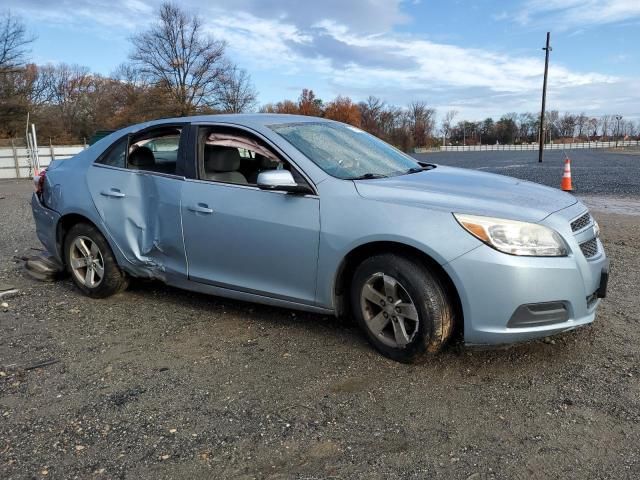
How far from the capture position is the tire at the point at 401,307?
3295 millimetres

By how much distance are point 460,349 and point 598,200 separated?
30.5ft

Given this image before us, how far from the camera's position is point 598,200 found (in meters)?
11.5

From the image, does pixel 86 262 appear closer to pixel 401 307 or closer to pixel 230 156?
pixel 230 156

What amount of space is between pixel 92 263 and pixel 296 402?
2.76m

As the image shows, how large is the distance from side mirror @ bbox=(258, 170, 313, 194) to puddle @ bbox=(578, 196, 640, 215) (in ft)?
25.9

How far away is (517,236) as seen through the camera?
3156 millimetres

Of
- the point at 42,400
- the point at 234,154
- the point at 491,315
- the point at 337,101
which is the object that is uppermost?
the point at 337,101

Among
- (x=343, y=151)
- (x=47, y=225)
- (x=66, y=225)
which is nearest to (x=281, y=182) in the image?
(x=343, y=151)

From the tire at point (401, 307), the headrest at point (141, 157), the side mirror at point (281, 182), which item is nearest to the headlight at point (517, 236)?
the tire at point (401, 307)

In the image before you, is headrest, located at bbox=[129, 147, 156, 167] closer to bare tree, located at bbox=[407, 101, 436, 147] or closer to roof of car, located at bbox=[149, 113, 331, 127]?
roof of car, located at bbox=[149, 113, 331, 127]

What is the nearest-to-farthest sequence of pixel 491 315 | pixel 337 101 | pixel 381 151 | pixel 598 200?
pixel 491 315, pixel 381 151, pixel 598 200, pixel 337 101

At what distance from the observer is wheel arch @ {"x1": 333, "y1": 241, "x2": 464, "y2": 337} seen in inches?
131

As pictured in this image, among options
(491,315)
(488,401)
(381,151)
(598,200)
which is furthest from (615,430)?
(598,200)

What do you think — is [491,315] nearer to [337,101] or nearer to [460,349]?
[460,349]
